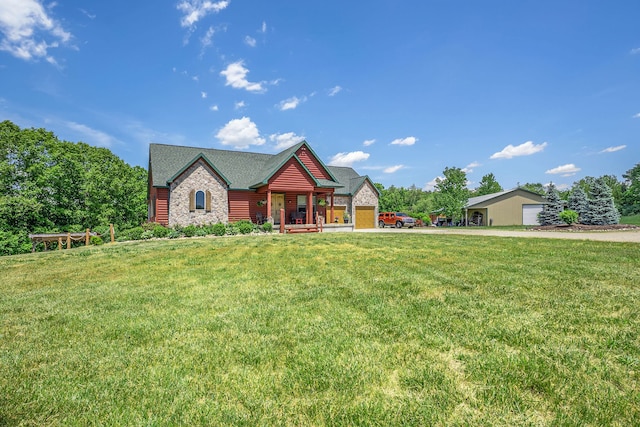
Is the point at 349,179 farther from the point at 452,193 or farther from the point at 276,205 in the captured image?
the point at 452,193

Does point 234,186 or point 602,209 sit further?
point 602,209

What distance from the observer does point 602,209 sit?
24750 mm

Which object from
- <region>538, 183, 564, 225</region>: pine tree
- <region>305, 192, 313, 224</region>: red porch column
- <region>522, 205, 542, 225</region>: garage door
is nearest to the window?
<region>305, 192, 313, 224</region>: red porch column

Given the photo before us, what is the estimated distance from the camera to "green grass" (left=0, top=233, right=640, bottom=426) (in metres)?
2.33

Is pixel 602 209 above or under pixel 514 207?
under

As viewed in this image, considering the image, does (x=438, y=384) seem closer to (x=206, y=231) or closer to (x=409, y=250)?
(x=409, y=250)

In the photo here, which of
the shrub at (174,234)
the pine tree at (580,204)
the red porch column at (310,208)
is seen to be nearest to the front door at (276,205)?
the red porch column at (310,208)

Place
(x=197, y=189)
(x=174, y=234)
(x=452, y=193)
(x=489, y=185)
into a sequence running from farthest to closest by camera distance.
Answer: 1. (x=489, y=185)
2. (x=452, y=193)
3. (x=197, y=189)
4. (x=174, y=234)

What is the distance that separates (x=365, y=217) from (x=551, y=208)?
17.9 m

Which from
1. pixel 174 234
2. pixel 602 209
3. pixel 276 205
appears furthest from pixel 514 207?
pixel 174 234

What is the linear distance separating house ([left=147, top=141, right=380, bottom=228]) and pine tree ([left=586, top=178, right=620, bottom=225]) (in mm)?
20638

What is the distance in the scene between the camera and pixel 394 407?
233 centimetres

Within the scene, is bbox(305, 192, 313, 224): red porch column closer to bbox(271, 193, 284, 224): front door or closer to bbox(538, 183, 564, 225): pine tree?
bbox(271, 193, 284, 224): front door

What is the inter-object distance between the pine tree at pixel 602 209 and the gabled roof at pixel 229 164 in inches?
803
